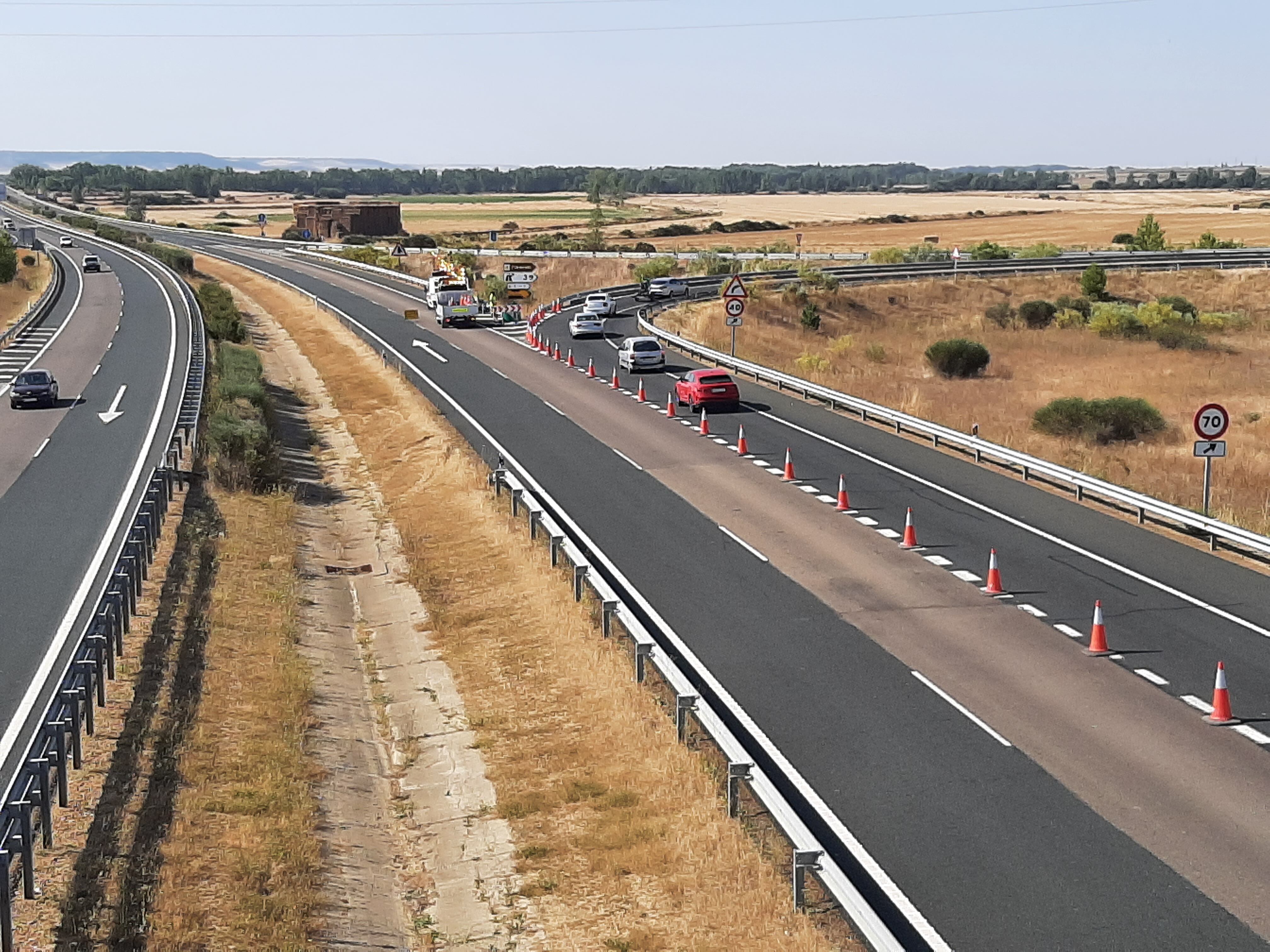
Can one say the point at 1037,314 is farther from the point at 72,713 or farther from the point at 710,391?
the point at 72,713

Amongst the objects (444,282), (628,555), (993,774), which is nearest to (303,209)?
(444,282)

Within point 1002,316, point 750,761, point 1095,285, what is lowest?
point 1002,316

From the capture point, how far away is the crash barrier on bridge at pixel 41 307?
59688 mm

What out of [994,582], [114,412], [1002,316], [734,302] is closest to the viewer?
[994,582]

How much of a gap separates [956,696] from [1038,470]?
12791 mm

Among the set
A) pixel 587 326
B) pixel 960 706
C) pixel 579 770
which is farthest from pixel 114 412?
pixel 960 706

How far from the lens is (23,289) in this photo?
87.9 m

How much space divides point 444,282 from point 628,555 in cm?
4879

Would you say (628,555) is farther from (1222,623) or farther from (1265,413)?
(1265,413)

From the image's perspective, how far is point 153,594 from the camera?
2123 cm

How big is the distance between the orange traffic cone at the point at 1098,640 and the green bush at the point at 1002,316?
2005 inches

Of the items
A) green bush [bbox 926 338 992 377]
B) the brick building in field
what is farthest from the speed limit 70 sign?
the brick building in field

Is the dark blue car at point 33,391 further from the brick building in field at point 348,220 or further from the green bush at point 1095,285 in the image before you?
the brick building in field at point 348,220

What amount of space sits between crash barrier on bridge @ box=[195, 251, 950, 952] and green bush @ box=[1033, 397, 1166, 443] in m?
18.1
